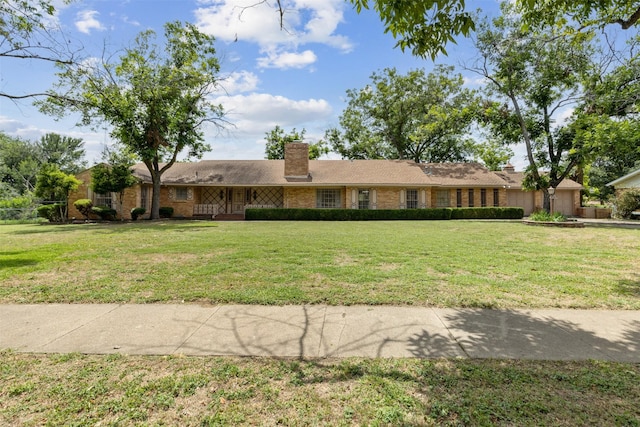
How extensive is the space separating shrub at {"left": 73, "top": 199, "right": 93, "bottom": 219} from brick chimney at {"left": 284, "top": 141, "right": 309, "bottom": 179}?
1322 centimetres

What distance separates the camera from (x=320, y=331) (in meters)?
3.54

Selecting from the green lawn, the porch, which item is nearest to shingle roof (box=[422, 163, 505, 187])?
the porch

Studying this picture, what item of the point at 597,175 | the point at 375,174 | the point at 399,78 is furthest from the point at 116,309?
the point at 597,175

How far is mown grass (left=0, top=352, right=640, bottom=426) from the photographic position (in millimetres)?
2129

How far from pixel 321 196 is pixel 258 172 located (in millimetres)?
5534

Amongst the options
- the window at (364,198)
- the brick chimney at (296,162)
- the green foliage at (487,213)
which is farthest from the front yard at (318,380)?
the brick chimney at (296,162)

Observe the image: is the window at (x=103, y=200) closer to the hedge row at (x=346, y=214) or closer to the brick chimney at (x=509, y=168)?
the hedge row at (x=346, y=214)

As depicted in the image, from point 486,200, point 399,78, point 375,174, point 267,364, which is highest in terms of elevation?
point 399,78

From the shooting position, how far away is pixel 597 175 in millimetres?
40375

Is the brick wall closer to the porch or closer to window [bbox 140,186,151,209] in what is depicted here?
the porch

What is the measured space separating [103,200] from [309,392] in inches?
994

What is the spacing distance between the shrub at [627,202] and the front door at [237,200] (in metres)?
29.1

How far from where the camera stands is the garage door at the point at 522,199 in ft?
94.3

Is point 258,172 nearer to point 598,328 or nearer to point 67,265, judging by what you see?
point 67,265
